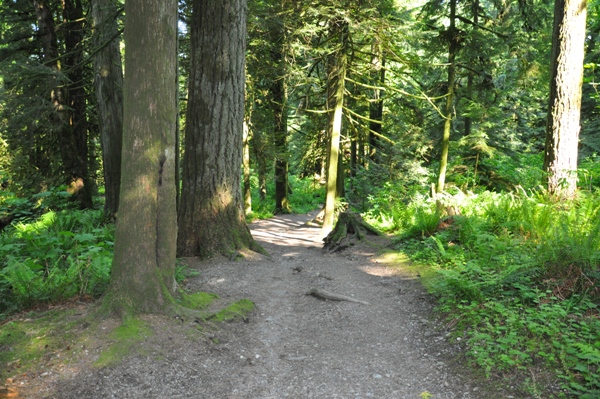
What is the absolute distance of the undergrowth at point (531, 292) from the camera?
337cm

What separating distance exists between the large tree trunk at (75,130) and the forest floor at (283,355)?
9.68 m

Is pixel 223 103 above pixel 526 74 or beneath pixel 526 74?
beneath

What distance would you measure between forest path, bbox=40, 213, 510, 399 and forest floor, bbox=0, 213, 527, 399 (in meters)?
0.01

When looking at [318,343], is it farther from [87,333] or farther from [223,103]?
[223,103]

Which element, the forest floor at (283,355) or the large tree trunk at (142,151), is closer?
the forest floor at (283,355)

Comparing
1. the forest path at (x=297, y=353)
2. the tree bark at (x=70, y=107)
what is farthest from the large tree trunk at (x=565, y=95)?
the tree bark at (x=70, y=107)

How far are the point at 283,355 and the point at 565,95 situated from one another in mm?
7113

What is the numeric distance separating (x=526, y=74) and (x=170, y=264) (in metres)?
15.6

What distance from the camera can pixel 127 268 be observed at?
4336 millimetres

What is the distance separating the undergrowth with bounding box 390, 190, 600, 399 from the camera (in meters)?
3.37

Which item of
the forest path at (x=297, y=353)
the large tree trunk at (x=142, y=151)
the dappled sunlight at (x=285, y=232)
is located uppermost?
the large tree trunk at (x=142, y=151)

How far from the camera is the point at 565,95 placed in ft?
24.7

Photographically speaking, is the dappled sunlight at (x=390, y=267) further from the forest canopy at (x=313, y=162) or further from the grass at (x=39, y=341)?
the grass at (x=39, y=341)

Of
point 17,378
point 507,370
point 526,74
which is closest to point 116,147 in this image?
point 17,378
